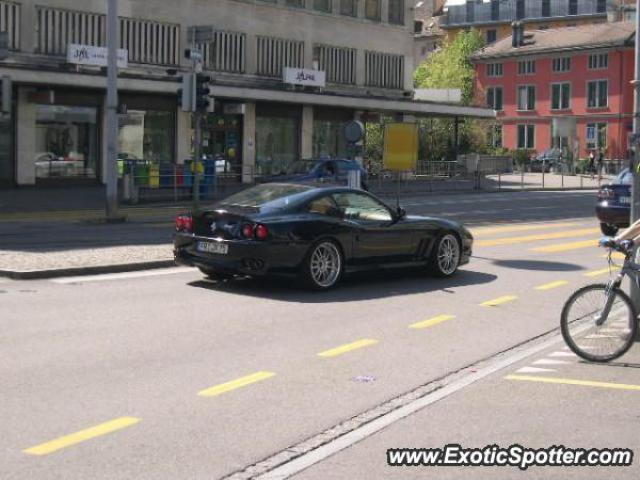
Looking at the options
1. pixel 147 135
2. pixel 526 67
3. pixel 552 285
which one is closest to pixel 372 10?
pixel 147 135

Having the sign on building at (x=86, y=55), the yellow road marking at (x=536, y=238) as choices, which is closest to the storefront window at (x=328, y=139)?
the sign on building at (x=86, y=55)

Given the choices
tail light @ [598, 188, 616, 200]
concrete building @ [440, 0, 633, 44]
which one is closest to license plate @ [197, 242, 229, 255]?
tail light @ [598, 188, 616, 200]

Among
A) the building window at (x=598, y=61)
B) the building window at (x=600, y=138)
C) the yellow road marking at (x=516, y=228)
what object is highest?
the building window at (x=598, y=61)

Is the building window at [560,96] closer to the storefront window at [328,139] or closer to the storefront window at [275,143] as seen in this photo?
the storefront window at [328,139]

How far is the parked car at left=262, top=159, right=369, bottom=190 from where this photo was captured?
32.9 m

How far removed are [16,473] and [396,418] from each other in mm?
2383

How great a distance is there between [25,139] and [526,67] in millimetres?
57303

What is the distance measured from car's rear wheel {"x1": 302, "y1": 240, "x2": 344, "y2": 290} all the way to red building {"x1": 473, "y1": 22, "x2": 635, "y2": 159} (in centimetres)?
6243

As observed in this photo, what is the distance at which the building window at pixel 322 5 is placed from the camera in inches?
1838

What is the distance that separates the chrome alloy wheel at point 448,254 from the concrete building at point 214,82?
16182mm

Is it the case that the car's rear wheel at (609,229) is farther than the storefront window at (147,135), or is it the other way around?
the storefront window at (147,135)

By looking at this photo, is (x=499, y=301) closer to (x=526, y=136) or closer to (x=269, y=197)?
(x=269, y=197)

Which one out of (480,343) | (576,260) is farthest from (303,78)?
(480,343)

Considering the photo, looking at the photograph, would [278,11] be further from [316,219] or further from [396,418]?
[396,418]
